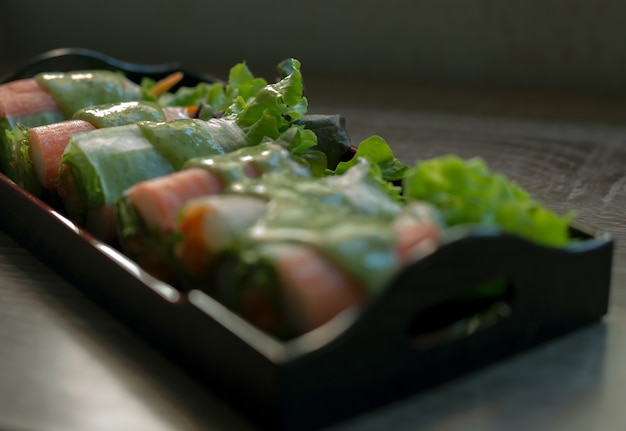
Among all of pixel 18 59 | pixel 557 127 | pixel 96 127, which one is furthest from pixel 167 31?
pixel 96 127

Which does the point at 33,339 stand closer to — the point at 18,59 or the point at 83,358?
the point at 83,358

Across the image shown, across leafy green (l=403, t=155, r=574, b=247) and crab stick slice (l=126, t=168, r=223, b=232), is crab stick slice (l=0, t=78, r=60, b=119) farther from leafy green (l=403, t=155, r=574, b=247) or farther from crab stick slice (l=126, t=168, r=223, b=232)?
leafy green (l=403, t=155, r=574, b=247)

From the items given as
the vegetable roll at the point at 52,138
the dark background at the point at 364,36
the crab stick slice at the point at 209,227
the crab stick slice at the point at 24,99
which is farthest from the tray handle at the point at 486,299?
Result: the dark background at the point at 364,36

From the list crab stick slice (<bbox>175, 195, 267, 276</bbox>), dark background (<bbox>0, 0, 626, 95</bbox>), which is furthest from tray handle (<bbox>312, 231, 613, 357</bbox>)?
dark background (<bbox>0, 0, 626, 95</bbox>)

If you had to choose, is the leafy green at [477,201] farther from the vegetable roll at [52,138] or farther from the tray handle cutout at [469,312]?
the vegetable roll at [52,138]

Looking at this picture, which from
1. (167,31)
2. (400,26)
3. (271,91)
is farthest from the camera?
(167,31)

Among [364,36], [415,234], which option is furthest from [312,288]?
[364,36]

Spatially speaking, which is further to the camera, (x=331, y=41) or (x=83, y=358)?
(x=331, y=41)
